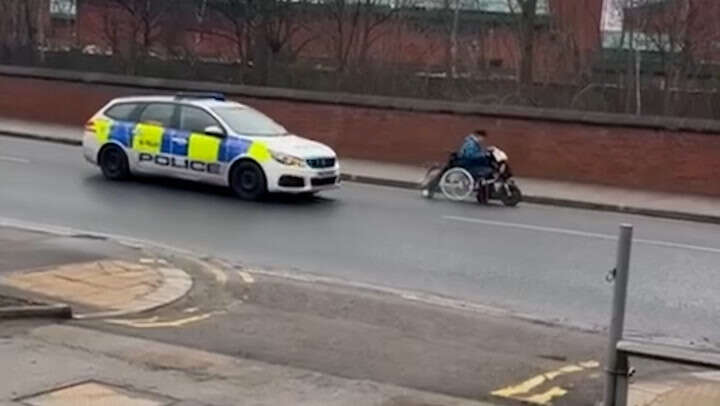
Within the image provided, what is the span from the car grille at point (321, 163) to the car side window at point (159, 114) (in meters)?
2.41

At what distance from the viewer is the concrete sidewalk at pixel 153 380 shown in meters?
6.39

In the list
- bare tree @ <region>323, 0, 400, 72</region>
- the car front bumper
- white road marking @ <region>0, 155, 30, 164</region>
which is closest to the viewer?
the car front bumper

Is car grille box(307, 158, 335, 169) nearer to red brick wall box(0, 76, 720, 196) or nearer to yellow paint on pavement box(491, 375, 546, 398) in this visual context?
red brick wall box(0, 76, 720, 196)

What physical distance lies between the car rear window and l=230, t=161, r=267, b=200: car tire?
7.99 ft

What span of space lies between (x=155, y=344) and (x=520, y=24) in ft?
88.3

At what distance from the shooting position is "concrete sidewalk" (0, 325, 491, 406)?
639 cm

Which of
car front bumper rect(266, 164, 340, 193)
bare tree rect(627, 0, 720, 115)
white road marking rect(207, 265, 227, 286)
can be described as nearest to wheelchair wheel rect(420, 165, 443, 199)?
car front bumper rect(266, 164, 340, 193)

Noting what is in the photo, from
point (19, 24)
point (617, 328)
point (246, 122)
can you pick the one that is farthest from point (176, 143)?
point (19, 24)

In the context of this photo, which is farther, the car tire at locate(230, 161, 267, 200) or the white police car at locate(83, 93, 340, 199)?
the white police car at locate(83, 93, 340, 199)

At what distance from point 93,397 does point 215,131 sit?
40.2ft

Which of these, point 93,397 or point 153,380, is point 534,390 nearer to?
point 153,380

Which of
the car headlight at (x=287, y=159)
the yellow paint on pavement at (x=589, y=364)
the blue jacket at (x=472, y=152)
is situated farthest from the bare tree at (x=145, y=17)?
the yellow paint on pavement at (x=589, y=364)

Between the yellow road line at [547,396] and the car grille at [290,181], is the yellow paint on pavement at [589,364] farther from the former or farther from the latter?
the car grille at [290,181]

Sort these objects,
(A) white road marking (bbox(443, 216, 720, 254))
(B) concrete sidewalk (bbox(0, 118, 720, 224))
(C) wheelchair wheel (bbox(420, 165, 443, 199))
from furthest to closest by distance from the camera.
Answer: (B) concrete sidewalk (bbox(0, 118, 720, 224))
(C) wheelchair wheel (bbox(420, 165, 443, 199))
(A) white road marking (bbox(443, 216, 720, 254))
